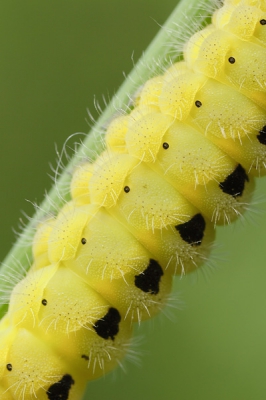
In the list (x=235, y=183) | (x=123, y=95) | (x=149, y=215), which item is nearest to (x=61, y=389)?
(x=149, y=215)

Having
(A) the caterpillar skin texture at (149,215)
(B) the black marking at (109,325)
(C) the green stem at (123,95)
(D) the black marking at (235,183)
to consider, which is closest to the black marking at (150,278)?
(A) the caterpillar skin texture at (149,215)

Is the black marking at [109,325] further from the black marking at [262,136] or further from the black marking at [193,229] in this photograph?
the black marking at [262,136]

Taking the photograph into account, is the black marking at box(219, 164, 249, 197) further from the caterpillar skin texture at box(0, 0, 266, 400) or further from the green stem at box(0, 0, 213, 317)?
the green stem at box(0, 0, 213, 317)

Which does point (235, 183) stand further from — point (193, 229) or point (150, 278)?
point (150, 278)

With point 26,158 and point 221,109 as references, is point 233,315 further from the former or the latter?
point 221,109

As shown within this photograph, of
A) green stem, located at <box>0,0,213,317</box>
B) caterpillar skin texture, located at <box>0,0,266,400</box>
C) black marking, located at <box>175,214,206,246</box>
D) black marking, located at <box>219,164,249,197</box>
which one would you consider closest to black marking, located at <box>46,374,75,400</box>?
caterpillar skin texture, located at <box>0,0,266,400</box>

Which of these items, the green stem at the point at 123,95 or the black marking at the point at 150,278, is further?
the green stem at the point at 123,95
